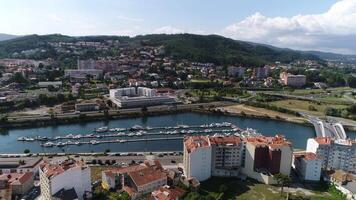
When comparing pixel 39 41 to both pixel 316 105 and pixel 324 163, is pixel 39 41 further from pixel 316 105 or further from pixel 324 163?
pixel 324 163

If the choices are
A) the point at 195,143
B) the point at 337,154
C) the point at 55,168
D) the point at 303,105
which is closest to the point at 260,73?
the point at 303,105

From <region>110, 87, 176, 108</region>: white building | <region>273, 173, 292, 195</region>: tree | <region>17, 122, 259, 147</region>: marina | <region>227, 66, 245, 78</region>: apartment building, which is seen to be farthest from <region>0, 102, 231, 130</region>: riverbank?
<region>227, 66, 245, 78</region>: apartment building

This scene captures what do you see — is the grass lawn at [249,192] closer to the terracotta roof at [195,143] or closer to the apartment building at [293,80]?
the terracotta roof at [195,143]

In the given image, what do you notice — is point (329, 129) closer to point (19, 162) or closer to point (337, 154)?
point (337, 154)

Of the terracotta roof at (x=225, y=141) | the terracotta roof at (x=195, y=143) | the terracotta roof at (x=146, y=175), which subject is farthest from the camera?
the terracotta roof at (x=225, y=141)

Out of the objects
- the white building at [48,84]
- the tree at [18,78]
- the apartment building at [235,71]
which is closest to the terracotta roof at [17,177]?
the white building at [48,84]

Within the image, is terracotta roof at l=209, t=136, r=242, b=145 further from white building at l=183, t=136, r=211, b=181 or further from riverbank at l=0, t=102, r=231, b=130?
riverbank at l=0, t=102, r=231, b=130
